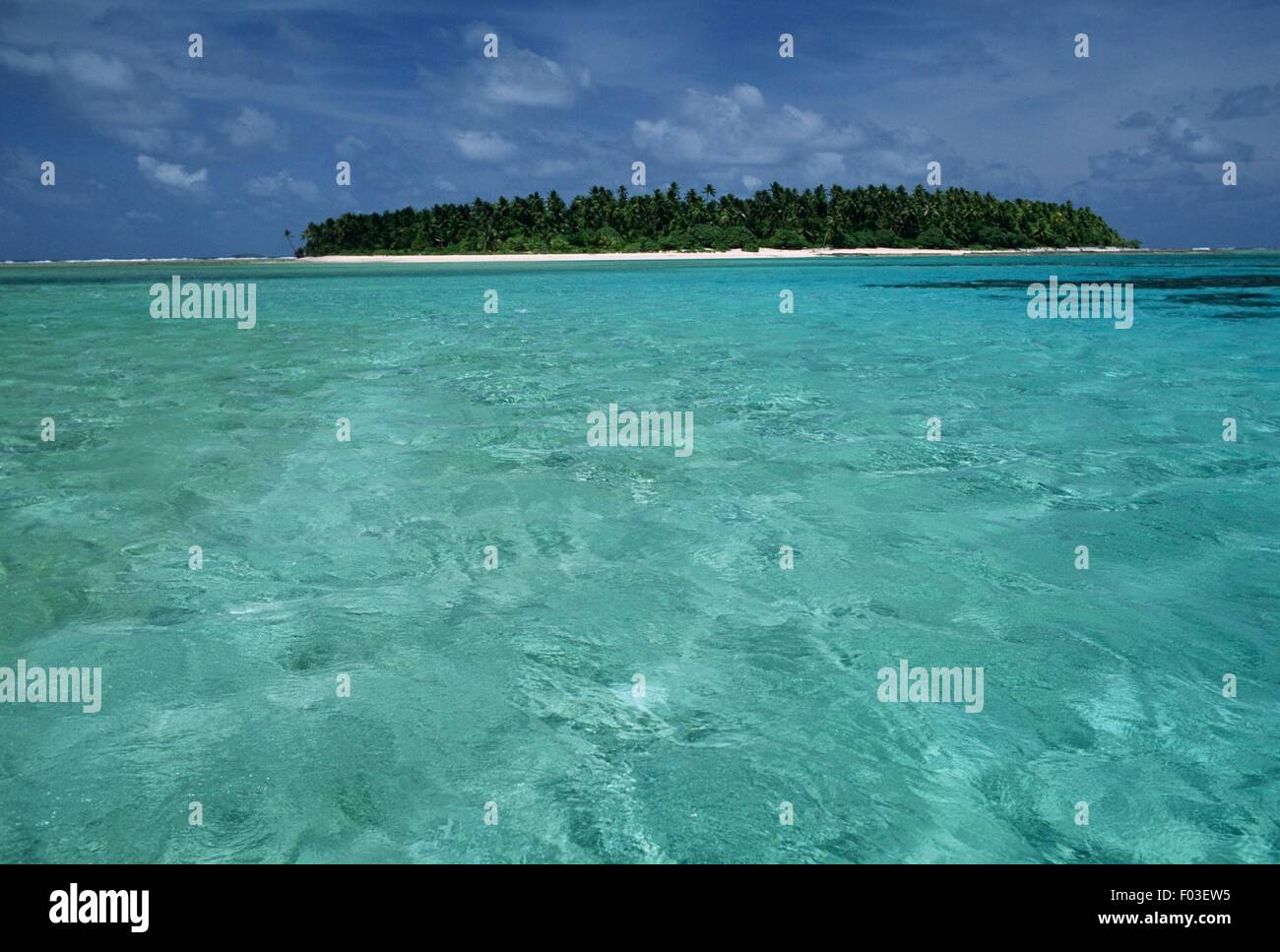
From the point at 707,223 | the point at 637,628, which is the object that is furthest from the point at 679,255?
the point at 637,628

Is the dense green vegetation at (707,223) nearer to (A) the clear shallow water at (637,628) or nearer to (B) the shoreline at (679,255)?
(B) the shoreline at (679,255)

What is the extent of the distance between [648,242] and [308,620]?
11658 cm

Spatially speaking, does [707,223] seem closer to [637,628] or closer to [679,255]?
[679,255]

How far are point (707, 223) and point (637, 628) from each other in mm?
117698

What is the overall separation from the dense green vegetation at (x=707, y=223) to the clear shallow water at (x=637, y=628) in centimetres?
10721

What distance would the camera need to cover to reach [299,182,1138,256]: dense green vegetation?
11588cm

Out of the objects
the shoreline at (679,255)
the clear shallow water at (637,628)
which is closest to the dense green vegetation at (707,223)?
the shoreline at (679,255)

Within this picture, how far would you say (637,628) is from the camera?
16.9 ft

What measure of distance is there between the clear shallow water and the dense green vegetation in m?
107

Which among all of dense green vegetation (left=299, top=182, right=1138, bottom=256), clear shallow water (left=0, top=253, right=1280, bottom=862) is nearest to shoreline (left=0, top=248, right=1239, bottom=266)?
dense green vegetation (left=299, top=182, right=1138, bottom=256)

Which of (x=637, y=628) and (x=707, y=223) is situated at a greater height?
(x=707, y=223)
